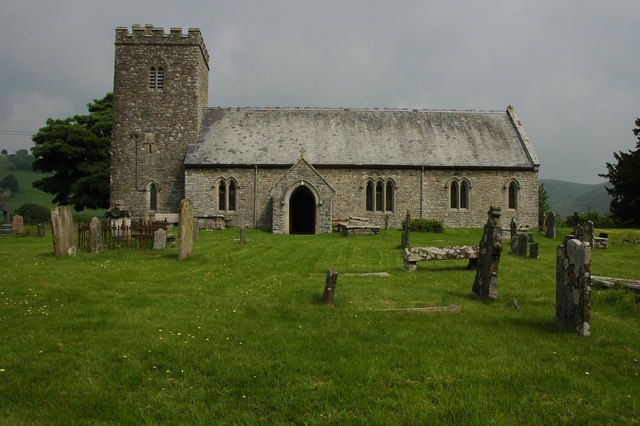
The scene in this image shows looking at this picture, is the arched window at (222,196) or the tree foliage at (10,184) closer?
the arched window at (222,196)

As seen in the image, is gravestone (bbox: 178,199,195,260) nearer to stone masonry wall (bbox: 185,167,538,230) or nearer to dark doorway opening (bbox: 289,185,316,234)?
stone masonry wall (bbox: 185,167,538,230)

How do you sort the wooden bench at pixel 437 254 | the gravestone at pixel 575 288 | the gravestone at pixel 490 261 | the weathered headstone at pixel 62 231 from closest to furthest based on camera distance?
1. the gravestone at pixel 575 288
2. the gravestone at pixel 490 261
3. the wooden bench at pixel 437 254
4. the weathered headstone at pixel 62 231

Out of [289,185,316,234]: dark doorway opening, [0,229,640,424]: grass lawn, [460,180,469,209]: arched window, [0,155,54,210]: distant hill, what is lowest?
[0,229,640,424]: grass lawn

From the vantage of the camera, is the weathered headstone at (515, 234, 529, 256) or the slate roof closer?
the weathered headstone at (515, 234, 529, 256)

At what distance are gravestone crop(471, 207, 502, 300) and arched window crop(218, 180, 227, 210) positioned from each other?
23.6m

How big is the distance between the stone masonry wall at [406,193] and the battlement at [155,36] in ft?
28.7

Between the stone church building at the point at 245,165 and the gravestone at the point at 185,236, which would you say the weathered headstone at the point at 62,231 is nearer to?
the gravestone at the point at 185,236

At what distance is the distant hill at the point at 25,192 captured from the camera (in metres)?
83.0

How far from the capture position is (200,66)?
1328 inches

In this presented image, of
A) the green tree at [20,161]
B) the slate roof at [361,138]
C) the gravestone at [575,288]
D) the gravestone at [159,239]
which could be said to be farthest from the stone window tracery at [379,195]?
the green tree at [20,161]

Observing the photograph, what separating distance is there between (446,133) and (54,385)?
3260 cm

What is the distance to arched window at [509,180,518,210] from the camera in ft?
109

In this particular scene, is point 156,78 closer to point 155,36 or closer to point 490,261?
point 155,36

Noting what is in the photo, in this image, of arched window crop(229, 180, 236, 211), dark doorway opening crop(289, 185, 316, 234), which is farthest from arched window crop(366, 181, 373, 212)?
arched window crop(229, 180, 236, 211)
